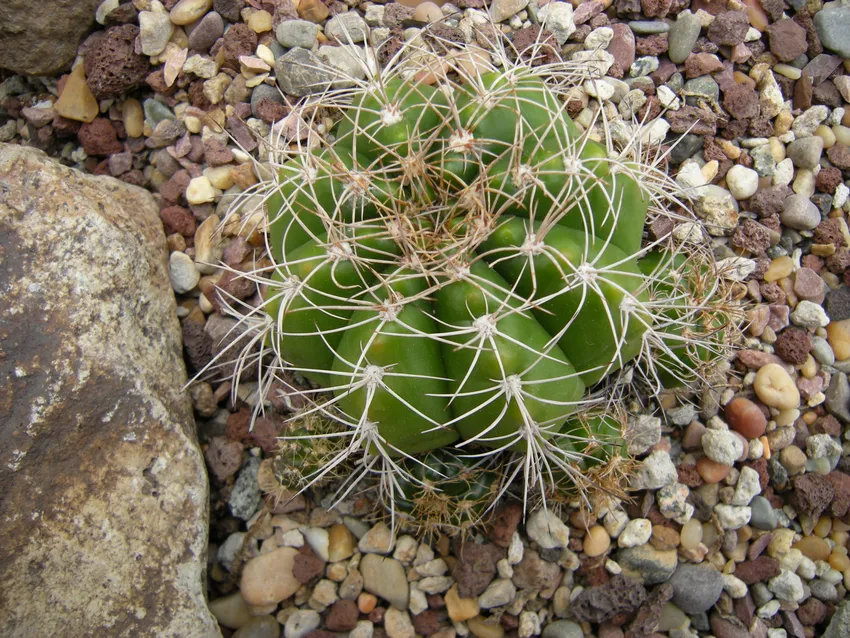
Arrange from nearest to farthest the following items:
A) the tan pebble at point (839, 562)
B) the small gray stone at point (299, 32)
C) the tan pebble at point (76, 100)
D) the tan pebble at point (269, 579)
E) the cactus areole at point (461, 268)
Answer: the cactus areole at point (461, 268), the tan pebble at point (269, 579), the tan pebble at point (839, 562), the small gray stone at point (299, 32), the tan pebble at point (76, 100)

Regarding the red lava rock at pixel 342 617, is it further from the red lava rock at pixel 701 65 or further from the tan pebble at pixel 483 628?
the red lava rock at pixel 701 65

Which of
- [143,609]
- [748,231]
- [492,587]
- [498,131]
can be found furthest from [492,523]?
[748,231]

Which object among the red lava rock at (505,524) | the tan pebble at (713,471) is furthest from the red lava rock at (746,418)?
the red lava rock at (505,524)

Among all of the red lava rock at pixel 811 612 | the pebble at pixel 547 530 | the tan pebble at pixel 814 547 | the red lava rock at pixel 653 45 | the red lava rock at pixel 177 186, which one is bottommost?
the red lava rock at pixel 811 612

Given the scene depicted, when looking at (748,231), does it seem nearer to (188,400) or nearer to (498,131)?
(498,131)

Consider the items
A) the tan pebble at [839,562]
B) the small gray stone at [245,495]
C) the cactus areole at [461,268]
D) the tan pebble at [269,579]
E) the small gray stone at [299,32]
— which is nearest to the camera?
the cactus areole at [461,268]

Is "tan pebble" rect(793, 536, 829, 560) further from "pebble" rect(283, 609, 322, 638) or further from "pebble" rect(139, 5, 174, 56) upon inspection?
"pebble" rect(139, 5, 174, 56)
